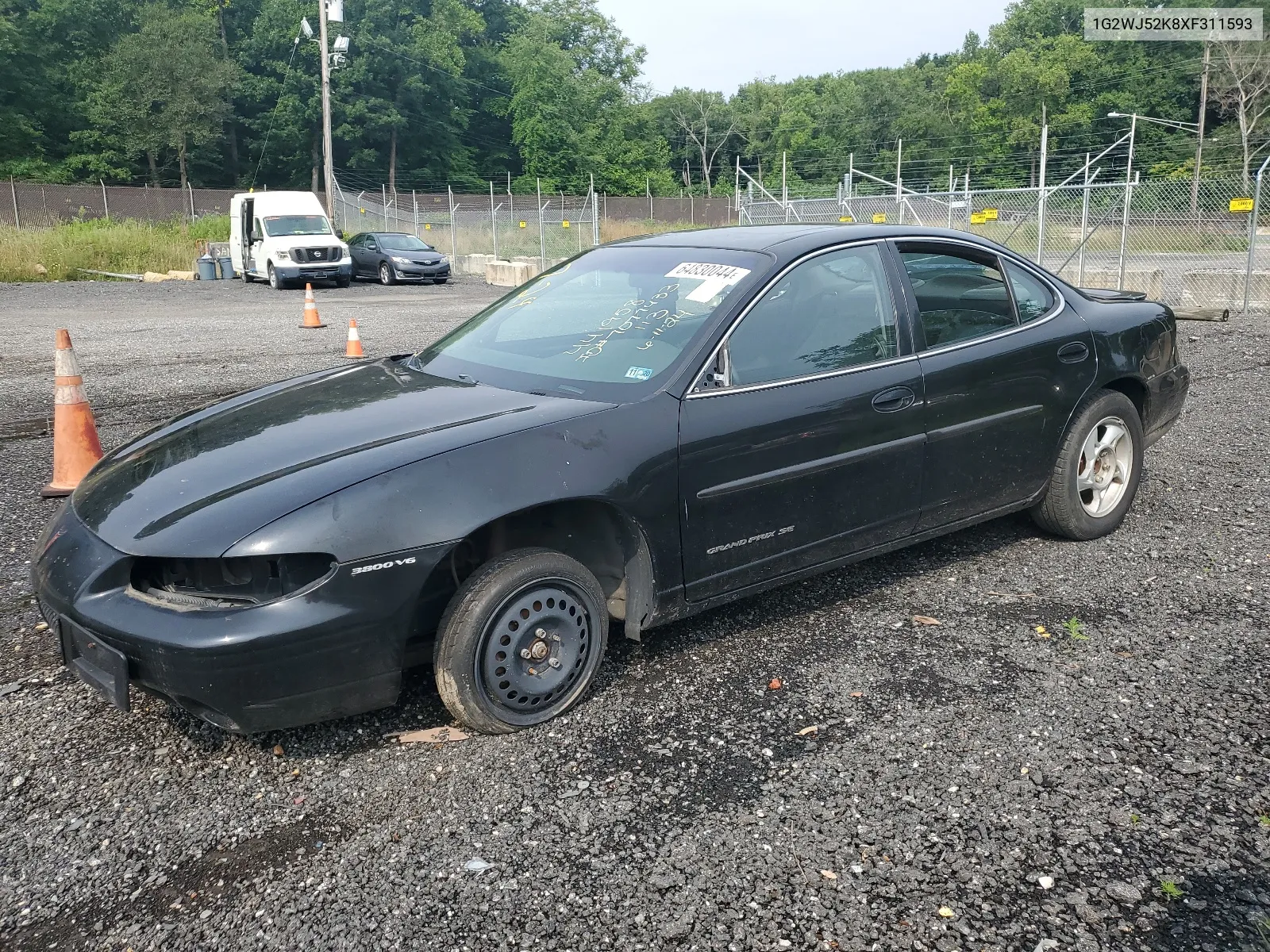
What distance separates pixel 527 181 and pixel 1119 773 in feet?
237

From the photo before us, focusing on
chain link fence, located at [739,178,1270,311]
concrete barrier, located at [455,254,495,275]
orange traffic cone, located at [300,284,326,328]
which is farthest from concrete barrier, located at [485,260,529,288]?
orange traffic cone, located at [300,284,326,328]

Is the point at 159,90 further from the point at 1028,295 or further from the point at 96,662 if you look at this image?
the point at 96,662

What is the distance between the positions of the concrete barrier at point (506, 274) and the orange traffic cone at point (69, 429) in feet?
65.8

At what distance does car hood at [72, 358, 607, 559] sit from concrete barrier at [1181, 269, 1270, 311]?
1475 cm

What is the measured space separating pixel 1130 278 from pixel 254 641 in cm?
1731

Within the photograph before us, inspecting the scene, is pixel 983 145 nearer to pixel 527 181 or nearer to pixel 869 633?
pixel 527 181

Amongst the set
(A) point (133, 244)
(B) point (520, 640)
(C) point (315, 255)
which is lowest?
(B) point (520, 640)

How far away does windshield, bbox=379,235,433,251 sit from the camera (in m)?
27.3

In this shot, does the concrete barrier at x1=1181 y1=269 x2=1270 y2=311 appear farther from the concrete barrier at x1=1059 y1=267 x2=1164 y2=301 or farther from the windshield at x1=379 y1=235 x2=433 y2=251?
the windshield at x1=379 y1=235 x2=433 y2=251

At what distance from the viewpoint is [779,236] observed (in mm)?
4230

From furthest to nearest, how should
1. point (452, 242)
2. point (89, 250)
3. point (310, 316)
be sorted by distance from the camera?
point (452, 242) < point (89, 250) < point (310, 316)

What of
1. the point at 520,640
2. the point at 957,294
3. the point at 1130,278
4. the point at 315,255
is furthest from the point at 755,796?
the point at 315,255

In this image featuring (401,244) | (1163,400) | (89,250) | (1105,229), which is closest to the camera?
(1163,400)

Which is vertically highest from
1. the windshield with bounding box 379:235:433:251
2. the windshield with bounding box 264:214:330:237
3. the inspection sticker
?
the windshield with bounding box 264:214:330:237
